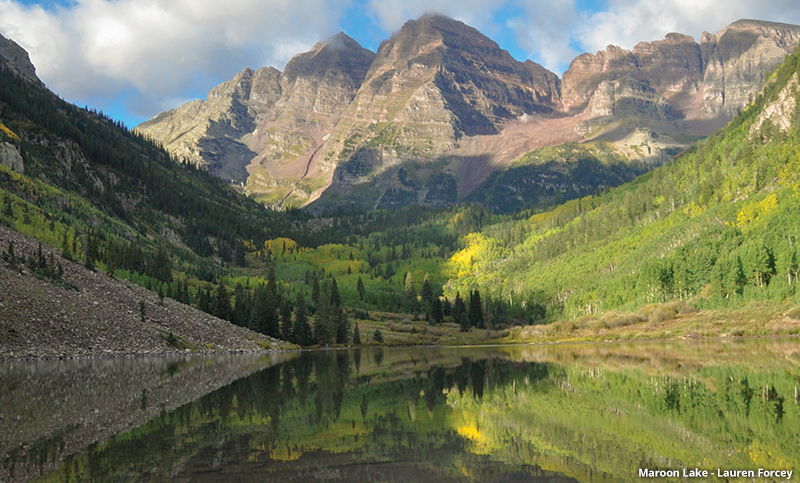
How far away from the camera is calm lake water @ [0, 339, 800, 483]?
1934cm

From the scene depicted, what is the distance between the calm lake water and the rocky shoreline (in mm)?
31764

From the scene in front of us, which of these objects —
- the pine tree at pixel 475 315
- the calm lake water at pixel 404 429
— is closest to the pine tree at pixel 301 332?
the pine tree at pixel 475 315

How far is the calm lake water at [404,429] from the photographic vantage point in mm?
19344

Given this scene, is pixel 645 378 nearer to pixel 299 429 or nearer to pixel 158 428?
pixel 299 429

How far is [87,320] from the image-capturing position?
83.8 meters

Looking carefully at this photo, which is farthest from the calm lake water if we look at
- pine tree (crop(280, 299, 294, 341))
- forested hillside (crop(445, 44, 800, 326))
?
pine tree (crop(280, 299, 294, 341))

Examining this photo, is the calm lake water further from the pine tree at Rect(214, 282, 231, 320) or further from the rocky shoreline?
the pine tree at Rect(214, 282, 231, 320)

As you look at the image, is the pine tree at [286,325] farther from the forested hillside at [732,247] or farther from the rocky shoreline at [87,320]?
the forested hillside at [732,247]

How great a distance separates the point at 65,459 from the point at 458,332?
169386mm

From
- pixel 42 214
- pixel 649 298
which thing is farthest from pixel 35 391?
pixel 649 298

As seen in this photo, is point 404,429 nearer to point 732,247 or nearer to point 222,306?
point 222,306

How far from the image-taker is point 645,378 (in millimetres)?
44594

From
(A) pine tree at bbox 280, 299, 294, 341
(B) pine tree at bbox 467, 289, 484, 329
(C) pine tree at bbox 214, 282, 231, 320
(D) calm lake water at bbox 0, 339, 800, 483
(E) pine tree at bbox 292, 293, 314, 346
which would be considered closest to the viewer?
(D) calm lake water at bbox 0, 339, 800, 483

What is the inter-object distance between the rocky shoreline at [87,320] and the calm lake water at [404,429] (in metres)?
31.8
